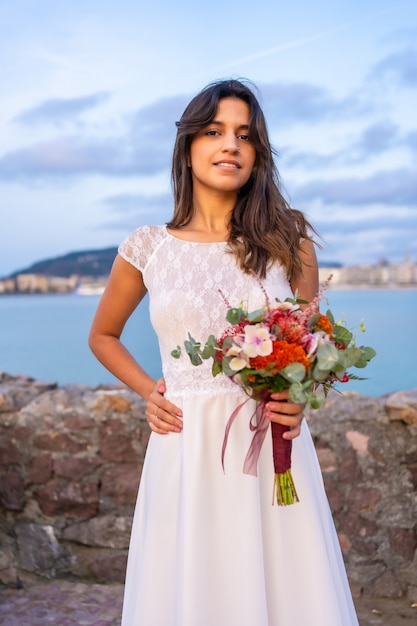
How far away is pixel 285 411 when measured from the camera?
196 centimetres

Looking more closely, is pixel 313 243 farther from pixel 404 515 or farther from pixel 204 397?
pixel 404 515

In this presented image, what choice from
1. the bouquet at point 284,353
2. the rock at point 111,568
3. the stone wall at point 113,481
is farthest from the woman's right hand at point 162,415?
the rock at point 111,568

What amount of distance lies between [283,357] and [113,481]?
7.86ft

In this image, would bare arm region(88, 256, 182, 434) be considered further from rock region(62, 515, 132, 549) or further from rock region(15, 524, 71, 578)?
rock region(15, 524, 71, 578)

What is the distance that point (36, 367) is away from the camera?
2744 cm

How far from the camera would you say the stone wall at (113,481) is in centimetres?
373

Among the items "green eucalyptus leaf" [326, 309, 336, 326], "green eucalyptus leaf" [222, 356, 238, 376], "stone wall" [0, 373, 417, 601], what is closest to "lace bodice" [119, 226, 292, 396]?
"green eucalyptus leaf" [326, 309, 336, 326]

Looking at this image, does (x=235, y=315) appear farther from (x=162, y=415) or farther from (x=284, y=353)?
(x=162, y=415)

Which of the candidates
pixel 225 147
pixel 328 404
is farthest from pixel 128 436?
pixel 225 147

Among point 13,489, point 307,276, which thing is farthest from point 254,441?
point 13,489

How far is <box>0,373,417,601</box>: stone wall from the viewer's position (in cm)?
373

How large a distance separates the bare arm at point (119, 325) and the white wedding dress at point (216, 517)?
171 millimetres

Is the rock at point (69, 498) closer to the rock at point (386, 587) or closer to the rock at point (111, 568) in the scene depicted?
the rock at point (111, 568)

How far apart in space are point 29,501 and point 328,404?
5.58 ft
